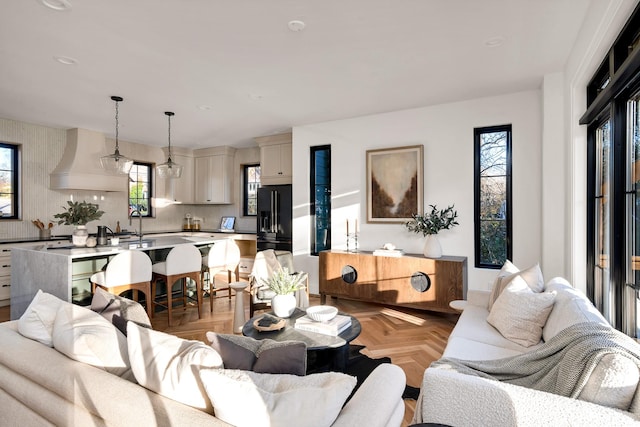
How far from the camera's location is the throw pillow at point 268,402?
98 cm

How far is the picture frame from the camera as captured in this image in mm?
4492

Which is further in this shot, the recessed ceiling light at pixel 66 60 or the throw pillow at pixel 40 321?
the recessed ceiling light at pixel 66 60

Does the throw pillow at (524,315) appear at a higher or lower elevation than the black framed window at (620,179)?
lower

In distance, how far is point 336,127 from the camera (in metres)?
5.11

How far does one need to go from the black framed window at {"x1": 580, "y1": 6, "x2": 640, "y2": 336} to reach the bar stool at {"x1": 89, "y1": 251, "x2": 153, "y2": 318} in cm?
394

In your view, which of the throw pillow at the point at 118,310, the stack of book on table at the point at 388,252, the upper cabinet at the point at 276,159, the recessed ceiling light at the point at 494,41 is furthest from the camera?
the upper cabinet at the point at 276,159

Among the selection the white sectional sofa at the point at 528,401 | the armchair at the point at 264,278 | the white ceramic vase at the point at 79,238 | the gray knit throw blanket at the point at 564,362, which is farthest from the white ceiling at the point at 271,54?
the white sectional sofa at the point at 528,401

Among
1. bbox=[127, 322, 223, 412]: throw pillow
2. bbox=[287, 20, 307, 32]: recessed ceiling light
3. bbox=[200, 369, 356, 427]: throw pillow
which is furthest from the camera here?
bbox=[287, 20, 307, 32]: recessed ceiling light

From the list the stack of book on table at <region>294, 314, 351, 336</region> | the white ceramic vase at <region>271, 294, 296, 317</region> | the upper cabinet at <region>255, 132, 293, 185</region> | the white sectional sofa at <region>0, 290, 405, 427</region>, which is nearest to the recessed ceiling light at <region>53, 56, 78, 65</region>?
the white sectional sofa at <region>0, 290, 405, 427</region>

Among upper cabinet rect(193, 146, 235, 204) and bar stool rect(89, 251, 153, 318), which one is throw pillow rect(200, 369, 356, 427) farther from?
upper cabinet rect(193, 146, 235, 204)

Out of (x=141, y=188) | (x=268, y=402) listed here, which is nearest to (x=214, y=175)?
(x=141, y=188)

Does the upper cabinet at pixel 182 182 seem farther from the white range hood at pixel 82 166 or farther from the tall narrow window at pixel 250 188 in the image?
the white range hood at pixel 82 166

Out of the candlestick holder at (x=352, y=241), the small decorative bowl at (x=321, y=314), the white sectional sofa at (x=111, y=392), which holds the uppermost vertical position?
the candlestick holder at (x=352, y=241)

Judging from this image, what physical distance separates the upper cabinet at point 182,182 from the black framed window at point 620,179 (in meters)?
6.61
